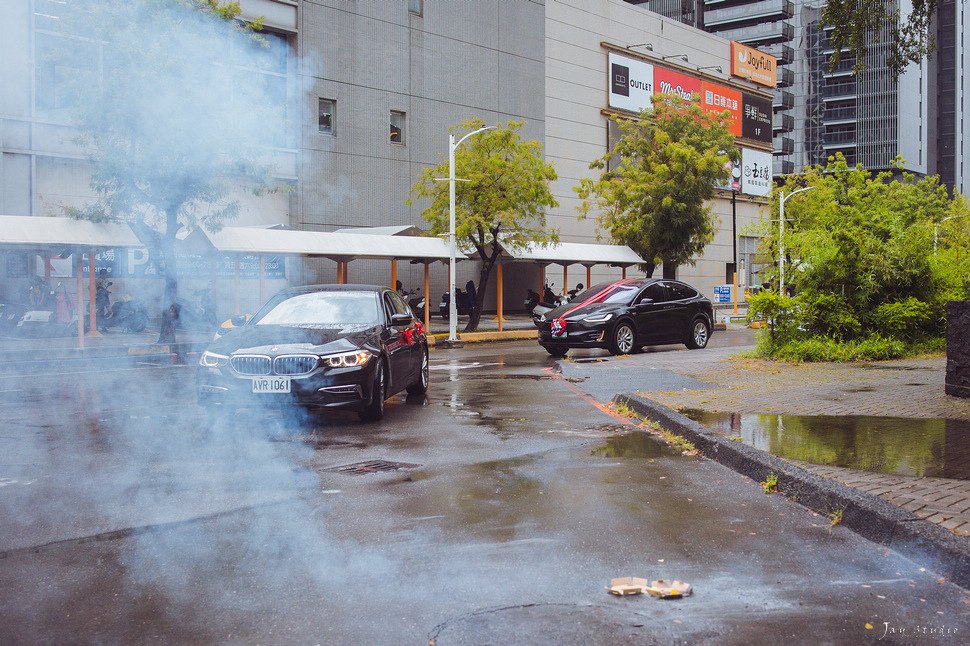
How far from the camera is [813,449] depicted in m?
6.75

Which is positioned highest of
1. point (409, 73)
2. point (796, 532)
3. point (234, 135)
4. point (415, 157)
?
point (409, 73)

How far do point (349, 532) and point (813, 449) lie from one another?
3.88m

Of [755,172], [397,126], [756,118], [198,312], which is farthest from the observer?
[756,118]

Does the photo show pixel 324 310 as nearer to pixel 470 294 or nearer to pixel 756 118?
pixel 470 294

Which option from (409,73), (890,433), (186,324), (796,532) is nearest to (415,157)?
(409,73)

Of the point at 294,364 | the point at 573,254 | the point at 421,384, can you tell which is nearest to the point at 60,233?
the point at 421,384

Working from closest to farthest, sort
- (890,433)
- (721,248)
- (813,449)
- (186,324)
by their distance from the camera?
(813,449), (890,433), (186,324), (721,248)

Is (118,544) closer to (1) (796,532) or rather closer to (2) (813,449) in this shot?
(1) (796,532)

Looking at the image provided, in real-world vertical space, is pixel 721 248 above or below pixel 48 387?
above

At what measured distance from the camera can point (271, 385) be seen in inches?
327

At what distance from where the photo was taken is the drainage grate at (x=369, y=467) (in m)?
6.39

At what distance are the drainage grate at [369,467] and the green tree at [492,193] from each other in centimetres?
1996

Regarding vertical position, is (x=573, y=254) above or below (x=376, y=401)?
above

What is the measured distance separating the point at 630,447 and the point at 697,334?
12056 millimetres
